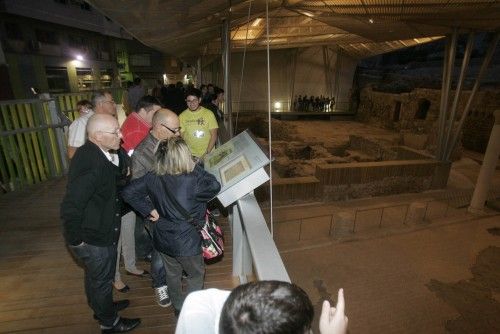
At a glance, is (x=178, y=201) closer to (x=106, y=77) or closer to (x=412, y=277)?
(x=412, y=277)

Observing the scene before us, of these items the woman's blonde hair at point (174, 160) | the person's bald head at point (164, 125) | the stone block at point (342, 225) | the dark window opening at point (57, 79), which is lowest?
the stone block at point (342, 225)

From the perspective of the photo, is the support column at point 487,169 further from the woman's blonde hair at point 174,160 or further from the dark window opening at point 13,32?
the dark window opening at point 13,32

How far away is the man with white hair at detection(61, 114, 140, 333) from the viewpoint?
2.05m

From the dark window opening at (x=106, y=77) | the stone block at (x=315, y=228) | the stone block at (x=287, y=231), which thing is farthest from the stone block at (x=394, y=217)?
the dark window opening at (x=106, y=77)

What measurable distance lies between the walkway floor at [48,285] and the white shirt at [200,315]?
6.14 ft

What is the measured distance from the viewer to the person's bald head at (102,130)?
85.4 inches

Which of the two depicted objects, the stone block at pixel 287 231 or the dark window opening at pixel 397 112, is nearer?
the stone block at pixel 287 231

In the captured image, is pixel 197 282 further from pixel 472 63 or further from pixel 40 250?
pixel 472 63

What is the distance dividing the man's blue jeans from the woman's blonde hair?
0.82 m

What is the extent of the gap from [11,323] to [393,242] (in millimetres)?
8819

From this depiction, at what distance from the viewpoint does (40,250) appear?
3697mm

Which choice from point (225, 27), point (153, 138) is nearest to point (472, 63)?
point (225, 27)

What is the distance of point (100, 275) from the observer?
7.63ft

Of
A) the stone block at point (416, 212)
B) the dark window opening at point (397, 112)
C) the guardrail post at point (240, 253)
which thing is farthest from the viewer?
the dark window opening at point (397, 112)
